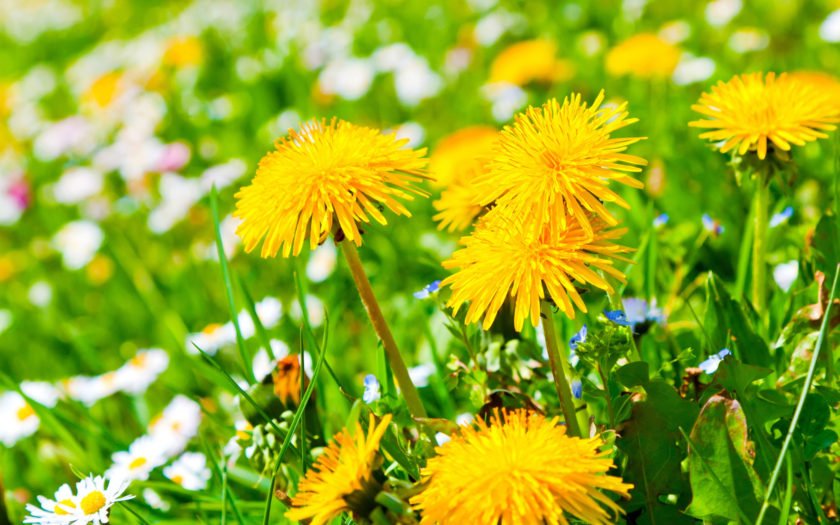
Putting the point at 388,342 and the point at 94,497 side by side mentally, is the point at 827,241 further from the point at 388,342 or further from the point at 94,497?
the point at 94,497

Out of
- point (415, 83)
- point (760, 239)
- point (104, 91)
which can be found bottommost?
point (760, 239)

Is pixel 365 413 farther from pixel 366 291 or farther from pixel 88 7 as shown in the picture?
pixel 88 7

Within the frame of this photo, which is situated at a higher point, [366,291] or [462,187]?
[462,187]

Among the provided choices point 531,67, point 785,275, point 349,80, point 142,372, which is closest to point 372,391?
point 785,275

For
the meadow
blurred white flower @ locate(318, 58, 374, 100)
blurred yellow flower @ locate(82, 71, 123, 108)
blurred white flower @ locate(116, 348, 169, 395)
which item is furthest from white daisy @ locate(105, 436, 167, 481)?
blurred yellow flower @ locate(82, 71, 123, 108)

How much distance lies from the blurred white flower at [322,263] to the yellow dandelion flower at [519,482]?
1452mm

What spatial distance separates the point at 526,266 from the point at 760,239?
1.75ft

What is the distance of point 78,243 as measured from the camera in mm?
2943

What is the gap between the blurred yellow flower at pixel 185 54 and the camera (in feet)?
12.9

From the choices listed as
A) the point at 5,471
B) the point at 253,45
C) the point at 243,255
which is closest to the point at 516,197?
the point at 5,471

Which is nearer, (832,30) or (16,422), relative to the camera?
(16,422)

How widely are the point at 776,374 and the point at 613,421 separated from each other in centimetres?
34

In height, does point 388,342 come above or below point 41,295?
below

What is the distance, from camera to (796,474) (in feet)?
3.58
